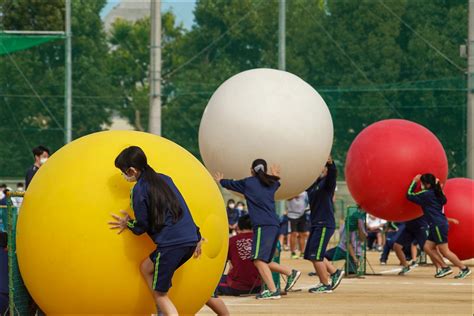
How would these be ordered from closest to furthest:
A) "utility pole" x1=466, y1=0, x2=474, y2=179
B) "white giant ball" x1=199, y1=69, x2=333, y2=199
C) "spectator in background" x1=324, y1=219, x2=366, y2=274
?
"white giant ball" x1=199, y1=69, x2=333, y2=199, "spectator in background" x1=324, y1=219, x2=366, y2=274, "utility pole" x1=466, y1=0, x2=474, y2=179

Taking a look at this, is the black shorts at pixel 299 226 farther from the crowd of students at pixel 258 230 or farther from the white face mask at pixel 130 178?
the white face mask at pixel 130 178

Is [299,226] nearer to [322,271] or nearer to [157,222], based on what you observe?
[322,271]

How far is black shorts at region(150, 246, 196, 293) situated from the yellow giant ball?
181 mm

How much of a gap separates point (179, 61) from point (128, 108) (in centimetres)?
691

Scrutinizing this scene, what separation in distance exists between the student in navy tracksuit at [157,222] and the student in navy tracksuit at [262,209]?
4.06 m

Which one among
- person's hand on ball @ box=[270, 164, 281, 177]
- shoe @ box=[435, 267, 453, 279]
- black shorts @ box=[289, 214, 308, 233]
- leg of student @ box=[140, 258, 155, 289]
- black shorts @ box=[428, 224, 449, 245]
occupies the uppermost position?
person's hand on ball @ box=[270, 164, 281, 177]

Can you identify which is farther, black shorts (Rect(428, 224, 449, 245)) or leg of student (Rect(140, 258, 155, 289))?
black shorts (Rect(428, 224, 449, 245))

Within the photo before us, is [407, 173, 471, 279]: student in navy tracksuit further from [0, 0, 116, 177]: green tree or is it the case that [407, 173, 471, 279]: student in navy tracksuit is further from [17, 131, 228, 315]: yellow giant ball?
[0, 0, 116, 177]: green tree

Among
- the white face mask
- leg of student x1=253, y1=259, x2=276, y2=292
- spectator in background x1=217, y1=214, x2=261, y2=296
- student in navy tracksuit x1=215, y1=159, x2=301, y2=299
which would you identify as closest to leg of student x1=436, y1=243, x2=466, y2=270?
spectator in background x1=217, y1=214, x2=261, y2=296

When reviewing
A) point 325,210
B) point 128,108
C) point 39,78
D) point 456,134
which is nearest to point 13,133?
point 39,78

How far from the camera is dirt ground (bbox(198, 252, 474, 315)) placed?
13812 millimetres

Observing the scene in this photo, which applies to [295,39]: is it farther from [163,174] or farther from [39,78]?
[163,174]

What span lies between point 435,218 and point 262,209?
5.36 metres

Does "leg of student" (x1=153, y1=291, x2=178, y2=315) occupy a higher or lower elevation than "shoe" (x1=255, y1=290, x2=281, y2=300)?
higher
